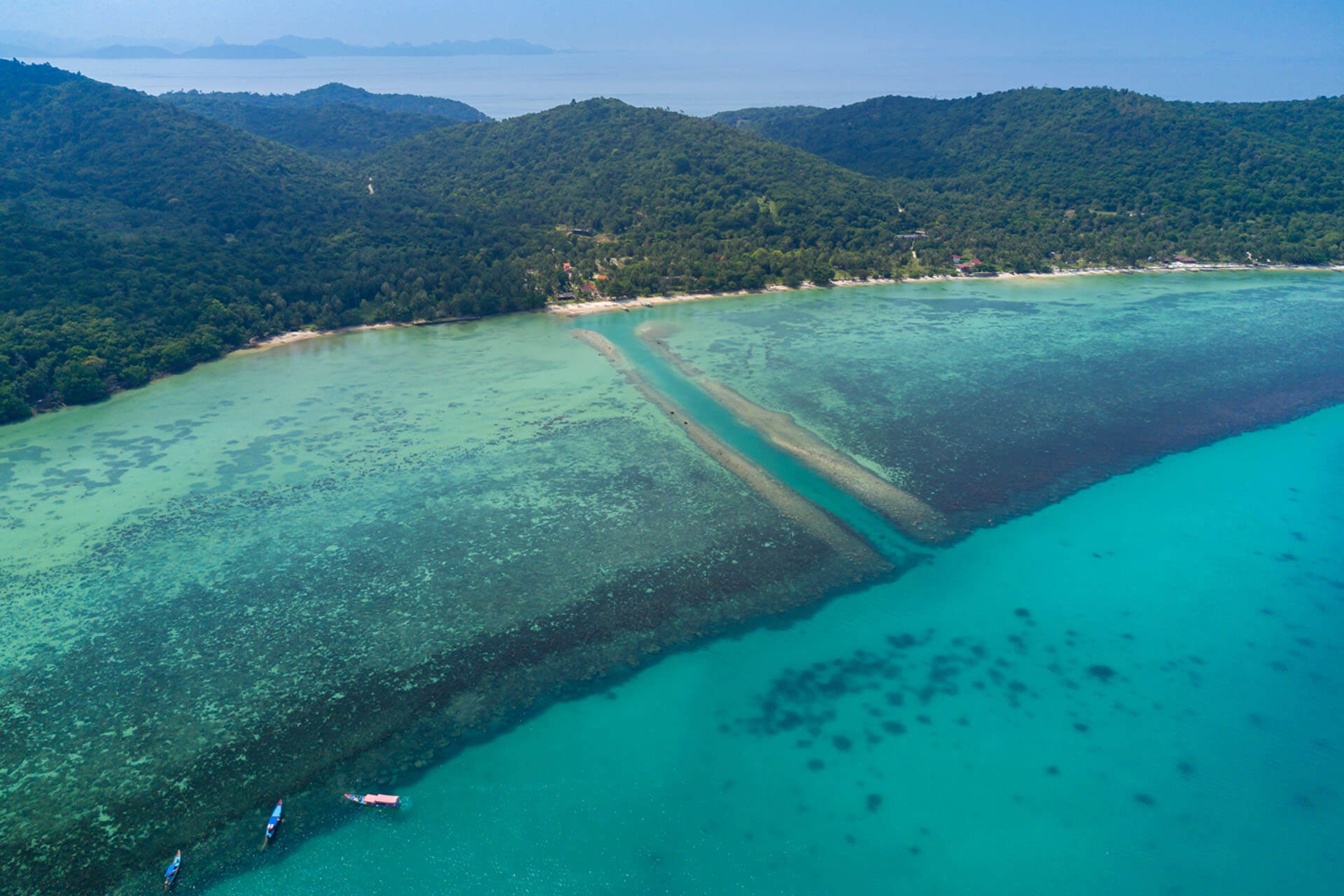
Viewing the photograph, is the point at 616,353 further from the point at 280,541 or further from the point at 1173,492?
the point at 1173,492

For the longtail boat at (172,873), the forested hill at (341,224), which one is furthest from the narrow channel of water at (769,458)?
the longtail boat at (172,873)

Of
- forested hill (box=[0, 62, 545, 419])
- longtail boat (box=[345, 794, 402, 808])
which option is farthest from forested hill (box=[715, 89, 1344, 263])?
longtail boat (box=[345, 794, 402, 808])

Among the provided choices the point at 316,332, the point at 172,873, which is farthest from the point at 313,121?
the point at 172,873

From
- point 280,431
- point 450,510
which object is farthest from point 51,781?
point 280,431

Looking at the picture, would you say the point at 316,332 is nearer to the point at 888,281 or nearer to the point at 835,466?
the point at 835,466

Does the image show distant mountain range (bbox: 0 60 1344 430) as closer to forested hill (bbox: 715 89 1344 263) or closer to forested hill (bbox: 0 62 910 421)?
forested hill (bbox: 0 62 910 421)

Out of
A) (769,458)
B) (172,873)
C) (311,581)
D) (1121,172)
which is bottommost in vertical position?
(172,873)

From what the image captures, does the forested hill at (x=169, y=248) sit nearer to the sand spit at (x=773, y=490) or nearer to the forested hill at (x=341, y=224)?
the forested hill at (x=341, y=224)
